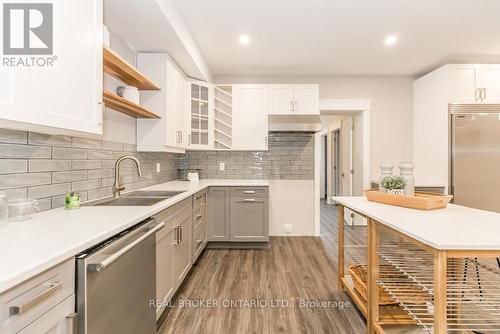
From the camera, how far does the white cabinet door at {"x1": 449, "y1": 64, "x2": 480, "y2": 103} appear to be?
11.9 feet

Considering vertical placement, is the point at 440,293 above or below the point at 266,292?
above

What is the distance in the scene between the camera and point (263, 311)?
220 centimetres

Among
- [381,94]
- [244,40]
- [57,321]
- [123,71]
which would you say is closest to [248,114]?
[244,40]

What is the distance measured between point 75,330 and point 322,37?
3.26 meters

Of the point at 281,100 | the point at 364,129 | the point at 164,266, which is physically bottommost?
the point at 164,266

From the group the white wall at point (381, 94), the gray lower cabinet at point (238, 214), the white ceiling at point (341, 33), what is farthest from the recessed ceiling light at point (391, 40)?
the gray lower cabinet at point (238, 214)

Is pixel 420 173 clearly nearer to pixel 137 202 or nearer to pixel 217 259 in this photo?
pixel 217 259

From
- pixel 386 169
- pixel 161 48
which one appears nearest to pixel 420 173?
pixel 386 169

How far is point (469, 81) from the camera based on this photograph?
3.63 m

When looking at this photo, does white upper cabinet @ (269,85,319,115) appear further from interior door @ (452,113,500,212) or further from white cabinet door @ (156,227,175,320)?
white cabinet door @ (156,227,175,320)

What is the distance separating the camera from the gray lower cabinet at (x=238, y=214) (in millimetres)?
3654

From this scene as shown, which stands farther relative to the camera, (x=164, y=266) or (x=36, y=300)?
(x=164, y=266)

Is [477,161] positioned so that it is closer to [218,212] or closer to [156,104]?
[218,212]

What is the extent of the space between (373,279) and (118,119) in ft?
7.95
